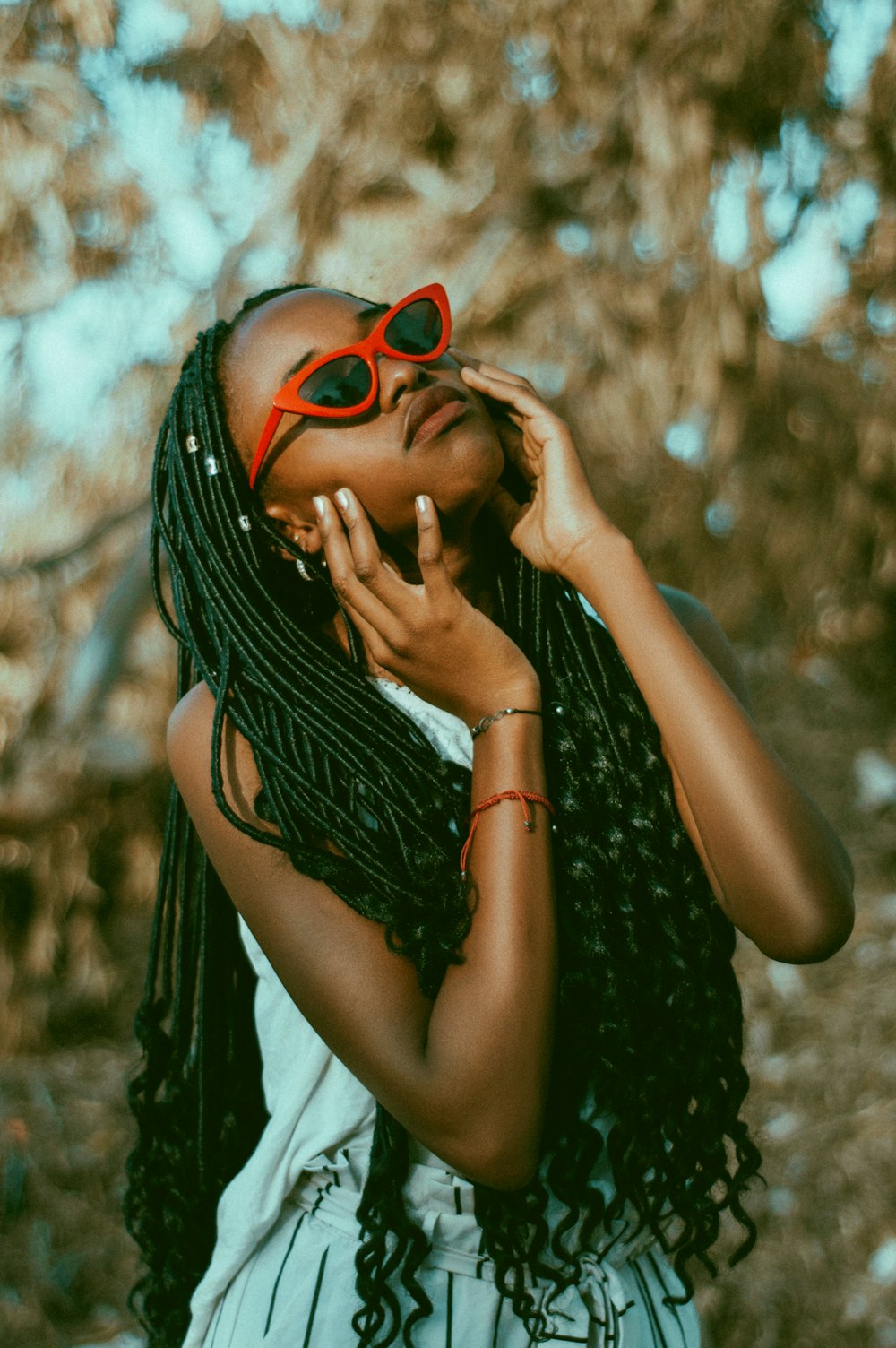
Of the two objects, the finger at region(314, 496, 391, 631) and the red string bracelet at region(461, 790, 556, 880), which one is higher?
the finger at region(314, 496, 391, 631)

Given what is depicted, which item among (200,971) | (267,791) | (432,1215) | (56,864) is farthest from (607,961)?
(56,864)

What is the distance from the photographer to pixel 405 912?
1.49 m

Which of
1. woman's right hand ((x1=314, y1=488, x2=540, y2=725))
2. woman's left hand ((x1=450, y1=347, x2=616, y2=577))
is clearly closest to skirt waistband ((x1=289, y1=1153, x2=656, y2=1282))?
woman's right hand ((x1=314, y1=488, x2=540, y2=725))

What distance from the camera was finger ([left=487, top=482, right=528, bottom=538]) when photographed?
203 centimetres

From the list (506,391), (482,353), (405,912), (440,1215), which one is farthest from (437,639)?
(482,353)

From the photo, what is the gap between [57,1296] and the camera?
11.7 feet

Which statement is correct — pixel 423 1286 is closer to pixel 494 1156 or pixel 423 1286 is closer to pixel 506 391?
pixel 494 1156

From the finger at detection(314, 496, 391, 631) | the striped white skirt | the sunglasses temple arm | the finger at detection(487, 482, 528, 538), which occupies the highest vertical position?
the sunglasses temple arm

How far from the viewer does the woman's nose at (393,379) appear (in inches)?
70.9

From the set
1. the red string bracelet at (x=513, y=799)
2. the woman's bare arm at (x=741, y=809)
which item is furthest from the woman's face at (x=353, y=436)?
the red string bracelet at (x=513, y=799)

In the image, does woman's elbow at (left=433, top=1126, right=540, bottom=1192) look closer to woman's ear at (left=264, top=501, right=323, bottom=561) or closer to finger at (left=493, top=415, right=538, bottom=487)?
woman's ear at (left=264, top=501, right=323, bottom=561)

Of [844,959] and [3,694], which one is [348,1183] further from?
[844,959]

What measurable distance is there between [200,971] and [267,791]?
1.53 feet

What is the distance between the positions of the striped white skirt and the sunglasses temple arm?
1.16 m
